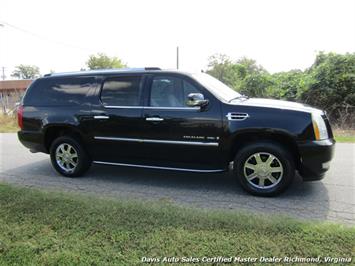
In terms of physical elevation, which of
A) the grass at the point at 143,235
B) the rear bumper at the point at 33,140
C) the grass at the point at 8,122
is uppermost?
the rear bumper at the point at 33,140

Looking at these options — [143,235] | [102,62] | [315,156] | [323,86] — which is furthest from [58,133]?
[102,62]

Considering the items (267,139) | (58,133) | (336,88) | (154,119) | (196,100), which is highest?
(336,88)

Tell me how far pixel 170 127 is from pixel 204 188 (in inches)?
44.0

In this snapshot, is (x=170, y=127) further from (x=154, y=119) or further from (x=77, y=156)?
(x=77, y=156)

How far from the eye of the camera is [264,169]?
4188 mm

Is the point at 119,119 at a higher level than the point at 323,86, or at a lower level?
lower

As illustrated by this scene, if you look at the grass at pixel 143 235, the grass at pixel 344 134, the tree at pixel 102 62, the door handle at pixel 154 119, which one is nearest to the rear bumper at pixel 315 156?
the grass at pixel 143 235

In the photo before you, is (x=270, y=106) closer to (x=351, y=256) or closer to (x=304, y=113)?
(x=304, y=113)

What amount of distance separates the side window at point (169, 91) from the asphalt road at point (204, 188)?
1.37 meters

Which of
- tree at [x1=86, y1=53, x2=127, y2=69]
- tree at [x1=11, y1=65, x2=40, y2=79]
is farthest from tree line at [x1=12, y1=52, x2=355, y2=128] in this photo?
tree at [x1=11, y1=65, x2=40, y2=79]

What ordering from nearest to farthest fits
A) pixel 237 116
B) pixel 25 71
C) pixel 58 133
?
pixel 237 116
pixel 58 133
pixel 25 71

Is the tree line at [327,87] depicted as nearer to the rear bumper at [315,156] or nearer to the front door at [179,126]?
the rear bumper at [315,156]

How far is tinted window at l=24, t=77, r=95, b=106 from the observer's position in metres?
5.20

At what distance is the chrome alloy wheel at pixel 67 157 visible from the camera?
5.35m
